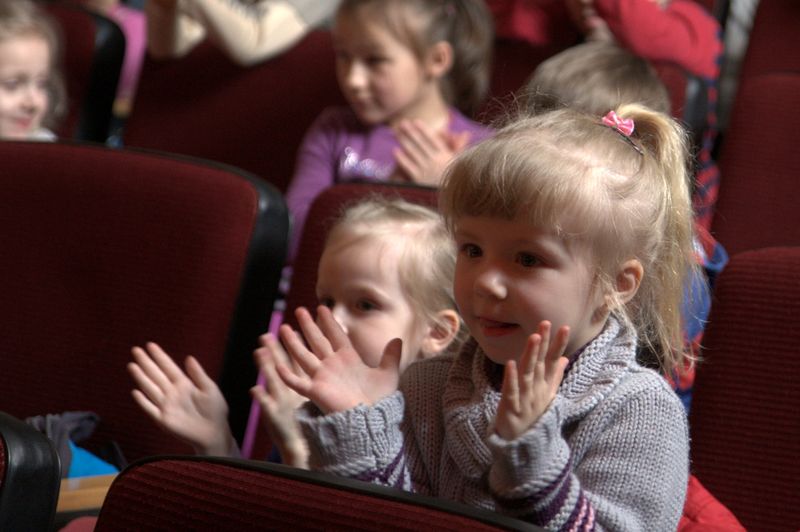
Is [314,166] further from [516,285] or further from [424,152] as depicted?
[516,285]

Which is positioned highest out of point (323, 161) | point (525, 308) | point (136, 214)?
point (525, 308)

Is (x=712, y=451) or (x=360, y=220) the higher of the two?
(x=360, y=220)

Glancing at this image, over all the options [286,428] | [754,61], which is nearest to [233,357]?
[286,428]

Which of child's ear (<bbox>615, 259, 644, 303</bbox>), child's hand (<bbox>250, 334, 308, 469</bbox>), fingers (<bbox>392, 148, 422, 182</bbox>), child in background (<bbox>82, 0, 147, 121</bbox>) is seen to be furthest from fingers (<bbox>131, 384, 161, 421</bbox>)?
child in background (<bbox>82, 0, 147, 121</bbox>)

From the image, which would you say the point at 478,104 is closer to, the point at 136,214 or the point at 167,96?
the point at 167,96

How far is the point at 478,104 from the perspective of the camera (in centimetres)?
227

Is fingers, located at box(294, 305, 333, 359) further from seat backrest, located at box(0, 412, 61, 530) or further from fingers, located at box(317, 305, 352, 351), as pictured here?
seat backrest, located at box(0, 412, 61, 530)

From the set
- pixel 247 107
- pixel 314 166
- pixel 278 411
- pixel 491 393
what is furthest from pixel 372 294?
pixel 247 107

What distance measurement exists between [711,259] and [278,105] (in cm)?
88

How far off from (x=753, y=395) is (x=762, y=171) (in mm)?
628

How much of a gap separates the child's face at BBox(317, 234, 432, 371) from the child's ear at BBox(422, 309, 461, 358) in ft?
0.04

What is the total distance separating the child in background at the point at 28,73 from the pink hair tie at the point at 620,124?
142 centimetres

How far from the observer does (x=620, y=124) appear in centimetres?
116

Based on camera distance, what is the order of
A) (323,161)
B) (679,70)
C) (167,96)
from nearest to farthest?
(679,70), (323,161), (167,96)
